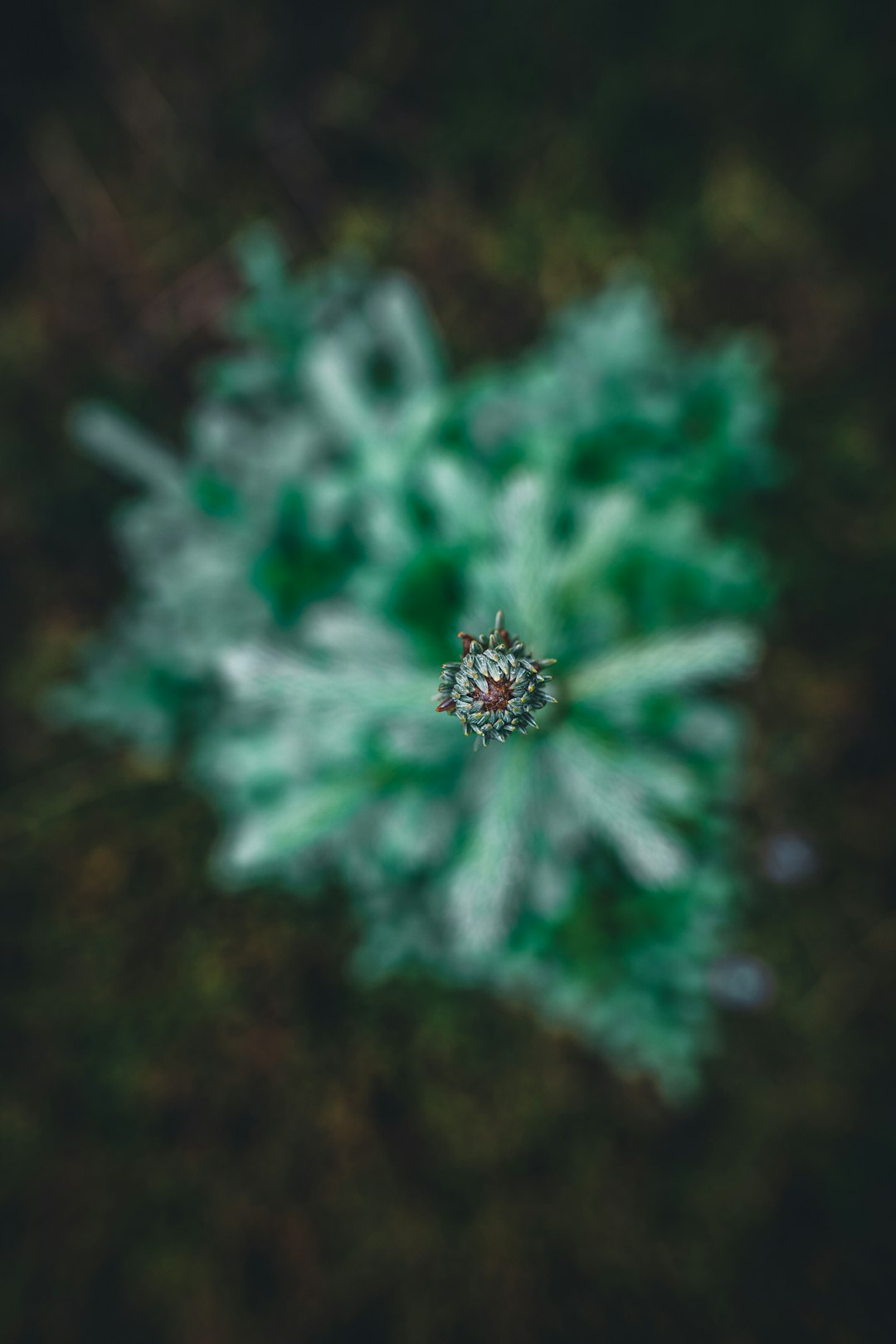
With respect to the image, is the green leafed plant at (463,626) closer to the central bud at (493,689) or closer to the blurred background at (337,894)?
the central bud at (493,689)

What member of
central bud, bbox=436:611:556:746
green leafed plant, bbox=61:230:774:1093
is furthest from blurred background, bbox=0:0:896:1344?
central bud, bbox=436:611:556:746

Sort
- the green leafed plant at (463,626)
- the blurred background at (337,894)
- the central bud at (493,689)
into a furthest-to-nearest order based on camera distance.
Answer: the blurred background at (337,894) → the green leafed plant at (463,626) → the central bud at (493,689)

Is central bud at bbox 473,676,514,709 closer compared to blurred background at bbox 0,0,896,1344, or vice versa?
central bud at bbox 473,676,514,709

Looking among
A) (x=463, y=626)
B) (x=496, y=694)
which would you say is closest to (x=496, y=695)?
(x=496, y=694)

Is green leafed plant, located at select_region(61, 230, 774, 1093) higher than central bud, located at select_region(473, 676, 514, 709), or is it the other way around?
green leafed plant, located at select_region(61, 230, 774, 1093)

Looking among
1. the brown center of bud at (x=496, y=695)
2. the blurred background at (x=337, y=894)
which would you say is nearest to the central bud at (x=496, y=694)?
the brown center of bud at (x=496, y=695)

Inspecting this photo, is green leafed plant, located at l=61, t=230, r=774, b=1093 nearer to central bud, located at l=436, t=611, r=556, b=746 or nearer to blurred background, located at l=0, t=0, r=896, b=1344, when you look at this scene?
central bud, located at l=436, t=611, r=556, b=746

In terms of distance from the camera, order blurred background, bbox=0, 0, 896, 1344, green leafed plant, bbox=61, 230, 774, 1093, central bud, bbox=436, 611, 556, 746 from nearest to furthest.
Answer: central bud, bbox=436, 611, 556, 746 → green leafed plant, bbox=61, 230, 774, 1093 → blurred background, bbox=0, 0, 896, 1344

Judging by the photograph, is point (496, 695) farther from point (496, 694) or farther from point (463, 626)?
point (463, 626)
